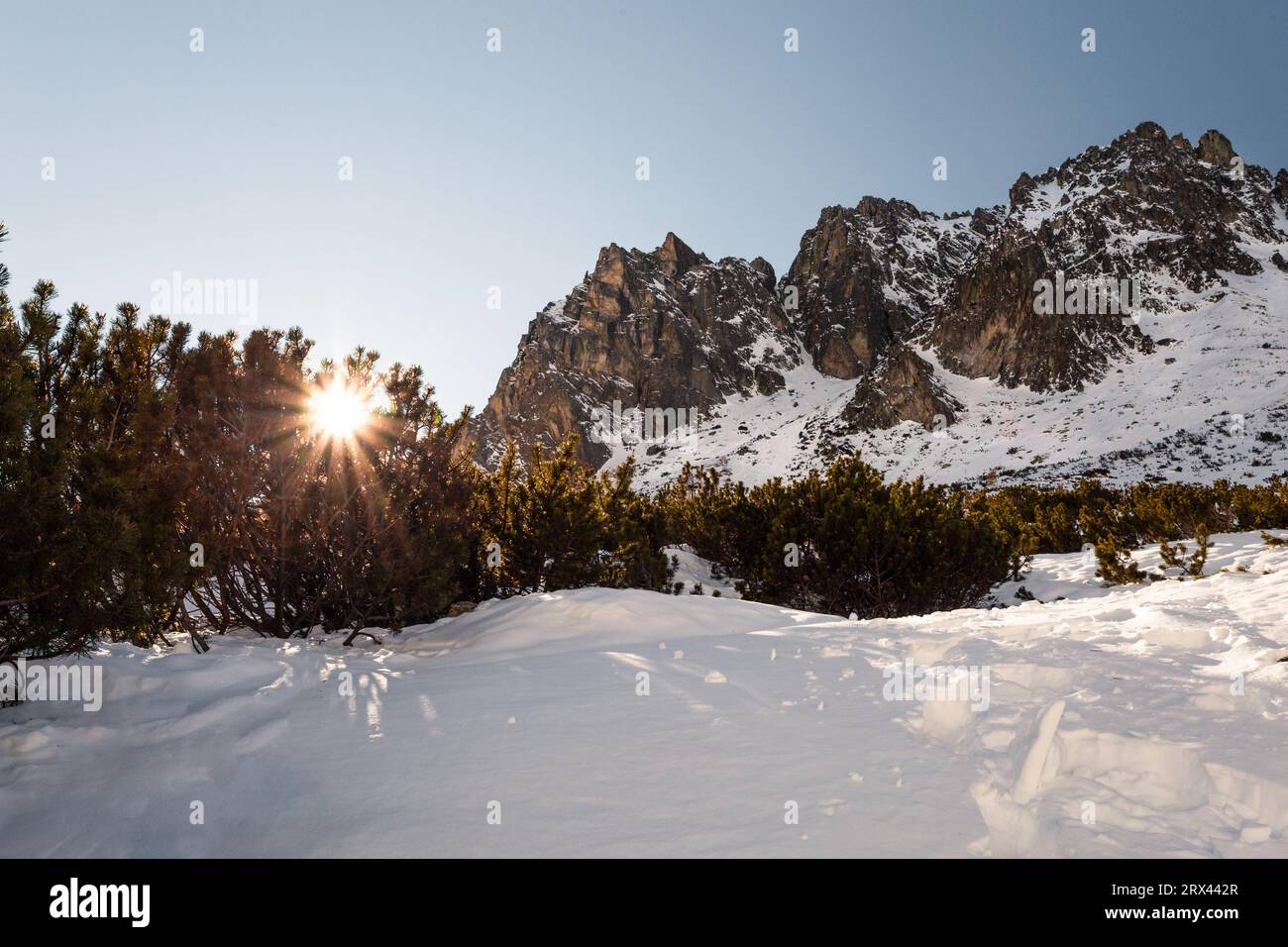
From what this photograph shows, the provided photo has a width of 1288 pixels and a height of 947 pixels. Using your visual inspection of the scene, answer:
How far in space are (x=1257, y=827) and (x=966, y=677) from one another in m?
1.38

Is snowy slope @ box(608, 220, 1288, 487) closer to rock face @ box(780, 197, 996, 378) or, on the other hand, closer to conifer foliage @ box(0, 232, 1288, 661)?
rock face @ box(780, 197, 996, 378)

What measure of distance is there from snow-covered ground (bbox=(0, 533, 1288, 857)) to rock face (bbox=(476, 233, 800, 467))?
90221 mm

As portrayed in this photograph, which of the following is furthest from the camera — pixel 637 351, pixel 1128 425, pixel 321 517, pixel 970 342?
pixel 637 351

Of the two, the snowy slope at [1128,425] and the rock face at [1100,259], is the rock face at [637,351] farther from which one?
the rock face at [1100,259]

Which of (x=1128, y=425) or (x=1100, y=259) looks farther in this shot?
(x=1100, y=259)

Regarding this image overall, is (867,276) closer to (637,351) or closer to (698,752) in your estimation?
(637,351)

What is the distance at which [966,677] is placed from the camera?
11.1ft

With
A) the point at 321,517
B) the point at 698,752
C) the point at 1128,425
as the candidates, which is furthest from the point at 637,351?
the point at 698,752

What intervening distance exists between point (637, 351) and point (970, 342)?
49.9m

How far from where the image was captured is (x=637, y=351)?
10200cm
